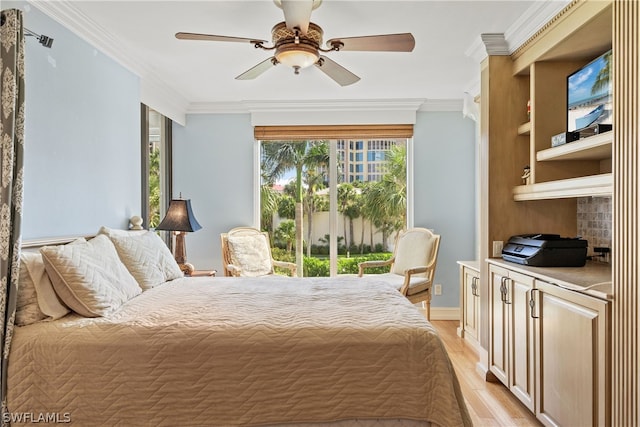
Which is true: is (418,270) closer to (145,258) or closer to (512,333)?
(512,333)

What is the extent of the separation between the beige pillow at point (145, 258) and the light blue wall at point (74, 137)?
0.33 meters

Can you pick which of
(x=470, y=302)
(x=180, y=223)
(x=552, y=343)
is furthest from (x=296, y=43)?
(x=470, y=302)

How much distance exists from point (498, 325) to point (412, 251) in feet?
5.77

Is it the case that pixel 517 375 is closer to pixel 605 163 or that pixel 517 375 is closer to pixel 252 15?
pixel 605 163

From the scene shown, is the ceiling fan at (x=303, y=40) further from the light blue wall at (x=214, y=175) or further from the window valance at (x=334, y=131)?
the light blue wall at (x=214, y=175)

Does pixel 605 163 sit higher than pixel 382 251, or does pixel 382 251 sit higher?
pixel 605 163

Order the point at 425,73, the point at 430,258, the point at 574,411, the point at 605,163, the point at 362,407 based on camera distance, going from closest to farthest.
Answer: the point at 362,407 → the point at 574,411 → the point at 605,163 → the point at 425,73 → the point at 430,258

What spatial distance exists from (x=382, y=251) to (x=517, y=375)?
255 centimetres

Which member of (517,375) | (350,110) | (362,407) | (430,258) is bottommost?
(517,375)

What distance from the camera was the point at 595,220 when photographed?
2748mm

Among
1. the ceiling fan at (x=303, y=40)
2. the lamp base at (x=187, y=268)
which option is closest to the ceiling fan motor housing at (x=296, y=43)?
the ceiling fan at (x=303, y=40)

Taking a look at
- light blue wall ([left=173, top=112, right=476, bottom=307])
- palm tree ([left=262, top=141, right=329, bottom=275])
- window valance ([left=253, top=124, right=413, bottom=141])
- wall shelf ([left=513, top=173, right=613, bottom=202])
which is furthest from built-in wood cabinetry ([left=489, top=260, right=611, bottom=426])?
palm tree ([left=262, top=141, right=329, bottom=275])

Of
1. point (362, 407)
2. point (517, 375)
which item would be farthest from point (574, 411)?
point (362, 407)

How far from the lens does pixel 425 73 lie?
150 inches
